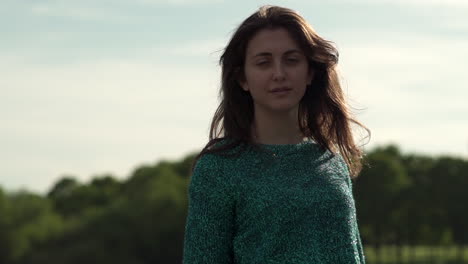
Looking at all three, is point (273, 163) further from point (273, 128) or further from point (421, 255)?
point (421, 255)

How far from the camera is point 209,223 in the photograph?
5.10 m

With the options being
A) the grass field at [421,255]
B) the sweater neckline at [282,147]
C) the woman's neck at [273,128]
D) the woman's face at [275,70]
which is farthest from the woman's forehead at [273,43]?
the grass field at [421,255]

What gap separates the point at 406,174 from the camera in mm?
101125

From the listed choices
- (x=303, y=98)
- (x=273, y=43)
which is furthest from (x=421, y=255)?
(x=273, y=43)

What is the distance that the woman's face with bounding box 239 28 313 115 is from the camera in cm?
527

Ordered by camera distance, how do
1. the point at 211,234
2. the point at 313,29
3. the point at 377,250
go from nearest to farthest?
the point at 211,234, the point at 313,29, the point at 377,250

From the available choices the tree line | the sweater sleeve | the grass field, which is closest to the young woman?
the sweater sleeve

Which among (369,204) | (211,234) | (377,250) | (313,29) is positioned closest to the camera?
(211,234)

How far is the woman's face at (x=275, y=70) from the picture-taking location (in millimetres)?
5266

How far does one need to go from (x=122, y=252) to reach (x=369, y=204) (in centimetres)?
2394

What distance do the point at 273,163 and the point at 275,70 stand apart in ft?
1.60

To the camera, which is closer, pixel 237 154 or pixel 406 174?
pixel 237 154

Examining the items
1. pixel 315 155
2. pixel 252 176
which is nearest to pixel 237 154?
pixel 252 176

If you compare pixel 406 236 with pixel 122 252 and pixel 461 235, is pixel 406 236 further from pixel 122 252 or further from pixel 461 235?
pixel 122 252
